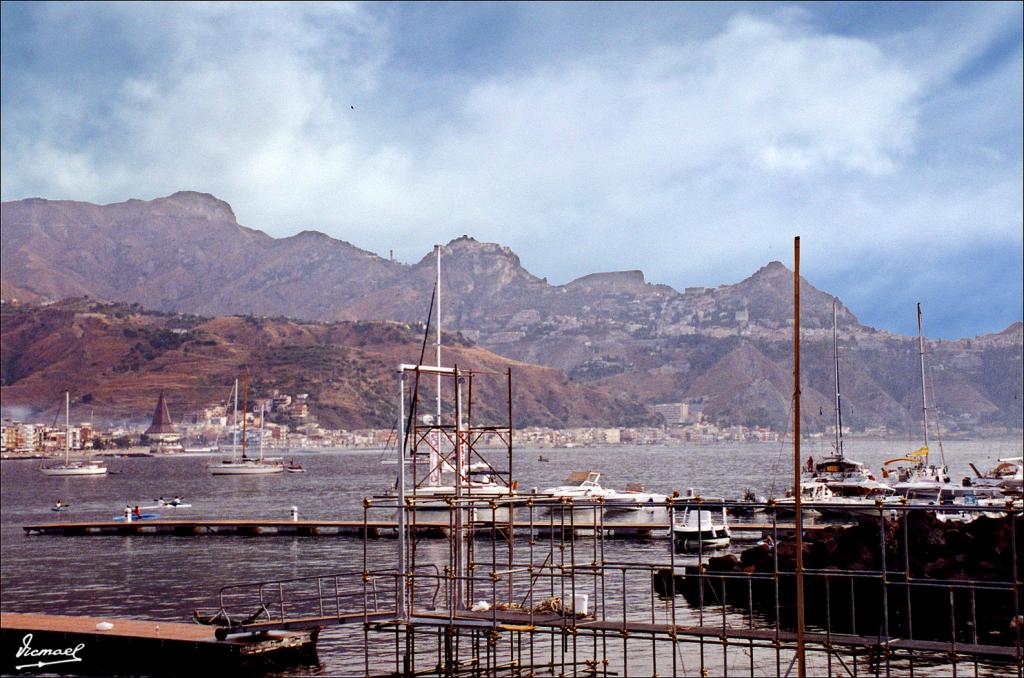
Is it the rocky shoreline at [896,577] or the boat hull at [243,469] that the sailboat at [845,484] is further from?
the boat hull at [243,469]

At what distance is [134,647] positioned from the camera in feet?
96.5

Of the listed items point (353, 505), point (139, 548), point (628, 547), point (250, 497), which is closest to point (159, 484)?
point (250, 497)

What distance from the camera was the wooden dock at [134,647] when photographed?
28.0 meters

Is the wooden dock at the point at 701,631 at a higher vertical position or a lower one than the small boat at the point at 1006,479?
higher

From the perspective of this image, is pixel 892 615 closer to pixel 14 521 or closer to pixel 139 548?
pixel 139 548

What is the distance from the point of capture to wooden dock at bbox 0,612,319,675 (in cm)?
2805

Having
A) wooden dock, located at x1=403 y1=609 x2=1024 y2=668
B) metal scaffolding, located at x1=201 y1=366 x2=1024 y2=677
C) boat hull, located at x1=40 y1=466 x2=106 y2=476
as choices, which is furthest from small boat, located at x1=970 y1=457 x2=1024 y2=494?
boat hull, located at x1=40 y1=466 x2=106 y2=476

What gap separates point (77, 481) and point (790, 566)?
Answer: 15005cm

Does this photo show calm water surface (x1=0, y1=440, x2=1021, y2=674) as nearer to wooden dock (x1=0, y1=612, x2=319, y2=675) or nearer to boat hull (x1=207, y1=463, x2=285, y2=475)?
wooden dock (x1=0, y1=612, x2=319, y2=675)

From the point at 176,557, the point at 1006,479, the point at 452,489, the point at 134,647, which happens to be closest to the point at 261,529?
the point at 176,557

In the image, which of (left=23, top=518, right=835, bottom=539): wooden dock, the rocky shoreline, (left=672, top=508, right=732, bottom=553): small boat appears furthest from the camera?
(left=23, top=518, right=835, bottom=539): wooden dock

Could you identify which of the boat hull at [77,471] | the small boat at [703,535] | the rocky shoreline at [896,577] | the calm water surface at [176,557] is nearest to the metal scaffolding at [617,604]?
the rocky shoreline at [896,577]

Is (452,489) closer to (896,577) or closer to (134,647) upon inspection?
(896,577)

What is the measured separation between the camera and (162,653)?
28.8 metres
